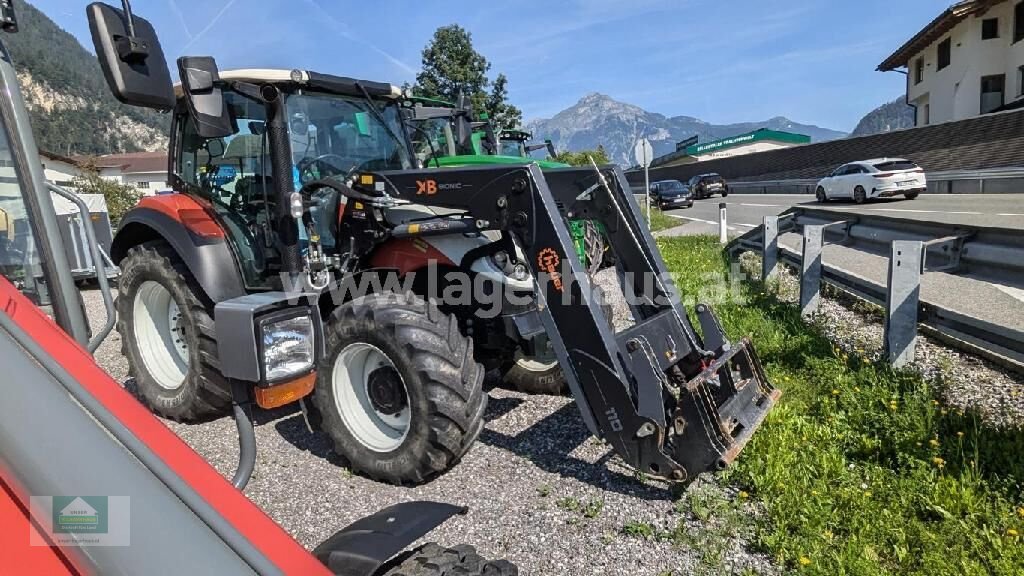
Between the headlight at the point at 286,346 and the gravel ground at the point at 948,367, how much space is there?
396 centimetres

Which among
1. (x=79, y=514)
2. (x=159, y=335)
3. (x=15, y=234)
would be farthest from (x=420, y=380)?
(x=159, y=335)

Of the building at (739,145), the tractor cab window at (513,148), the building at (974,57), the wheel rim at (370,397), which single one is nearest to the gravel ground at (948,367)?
the wheel rim at (370,397)

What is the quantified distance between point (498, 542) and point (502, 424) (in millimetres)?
1399

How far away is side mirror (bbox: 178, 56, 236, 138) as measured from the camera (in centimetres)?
309

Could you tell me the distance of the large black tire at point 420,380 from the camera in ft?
11.2

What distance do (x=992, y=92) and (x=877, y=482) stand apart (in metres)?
37.4

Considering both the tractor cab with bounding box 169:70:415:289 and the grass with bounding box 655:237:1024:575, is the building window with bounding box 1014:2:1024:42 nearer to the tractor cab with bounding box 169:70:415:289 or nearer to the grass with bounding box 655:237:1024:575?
the grass with bounding box 655:237:1024:575

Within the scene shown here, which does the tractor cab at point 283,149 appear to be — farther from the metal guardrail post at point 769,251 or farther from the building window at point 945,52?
the building window at point 945,52

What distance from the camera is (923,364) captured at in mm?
4703

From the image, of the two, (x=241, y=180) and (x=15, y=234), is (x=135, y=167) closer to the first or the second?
(x=241, y=180)

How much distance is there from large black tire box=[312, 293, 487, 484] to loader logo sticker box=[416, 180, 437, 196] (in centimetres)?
65

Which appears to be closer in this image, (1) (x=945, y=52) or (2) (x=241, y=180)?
(2) (x=241, y=180)

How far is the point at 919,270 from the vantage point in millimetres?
4363

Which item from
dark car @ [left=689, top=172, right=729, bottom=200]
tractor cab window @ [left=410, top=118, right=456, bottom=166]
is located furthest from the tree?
tractor cab window @ [left=410, top=118, right=456, bottom=166]
